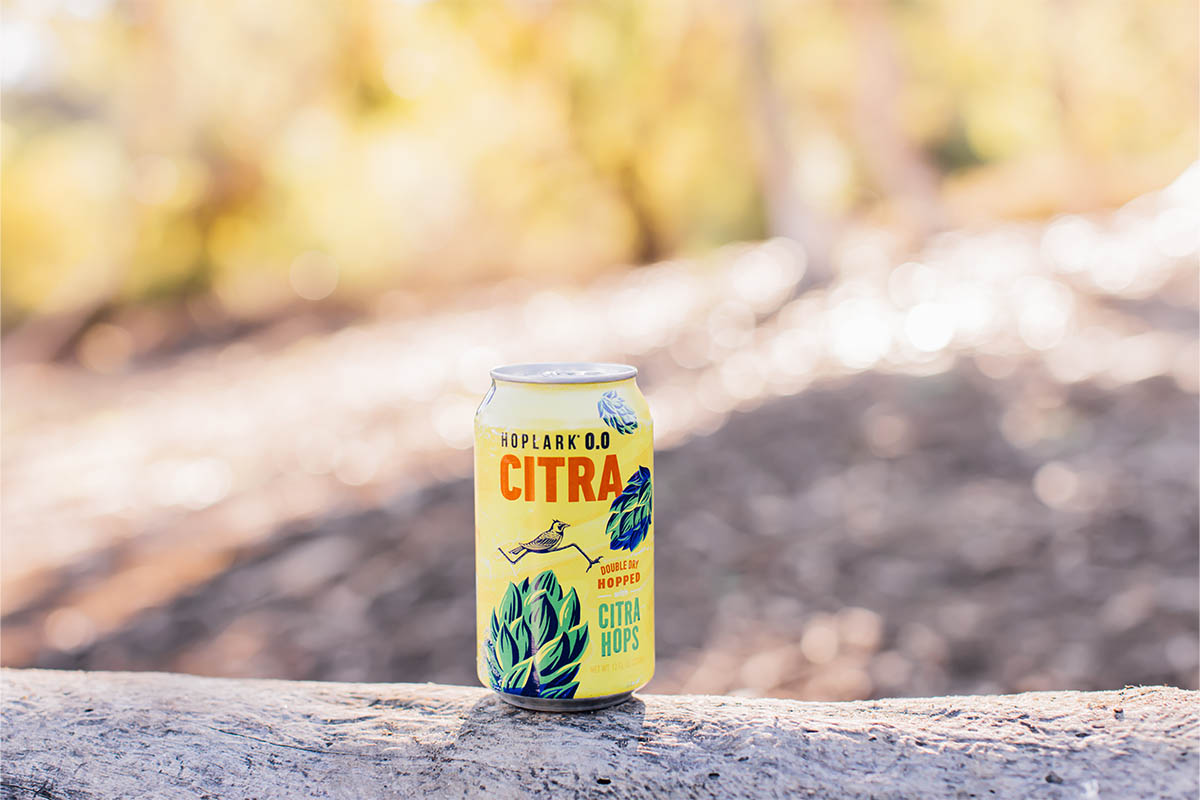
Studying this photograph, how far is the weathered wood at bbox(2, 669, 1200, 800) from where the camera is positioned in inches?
53.7

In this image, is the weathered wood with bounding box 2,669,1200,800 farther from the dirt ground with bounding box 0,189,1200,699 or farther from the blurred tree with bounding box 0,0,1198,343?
the blurred tree with bounding box 0,0,1198,343

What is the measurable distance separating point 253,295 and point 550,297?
2.55 meters

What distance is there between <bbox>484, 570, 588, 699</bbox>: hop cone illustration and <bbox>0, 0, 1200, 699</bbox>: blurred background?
1565 millimetres

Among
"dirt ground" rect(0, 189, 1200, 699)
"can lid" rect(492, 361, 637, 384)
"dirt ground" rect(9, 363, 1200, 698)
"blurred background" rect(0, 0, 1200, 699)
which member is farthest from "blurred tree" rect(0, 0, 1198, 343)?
"can lid" rect(492, 361, 637, 384)

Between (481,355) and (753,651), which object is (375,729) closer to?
(753,651)

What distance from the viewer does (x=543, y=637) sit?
5.10ft

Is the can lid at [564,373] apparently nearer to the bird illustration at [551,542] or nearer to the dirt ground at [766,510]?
the bird illustration at [551,542]

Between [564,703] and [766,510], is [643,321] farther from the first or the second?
[564,703]

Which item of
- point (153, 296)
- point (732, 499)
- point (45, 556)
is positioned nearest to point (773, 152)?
point (732, 499)

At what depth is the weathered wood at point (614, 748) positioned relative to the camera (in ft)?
4.48

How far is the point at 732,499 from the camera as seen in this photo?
159 inches

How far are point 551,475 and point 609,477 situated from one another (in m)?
0.08

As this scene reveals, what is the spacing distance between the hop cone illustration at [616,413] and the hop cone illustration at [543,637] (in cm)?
23

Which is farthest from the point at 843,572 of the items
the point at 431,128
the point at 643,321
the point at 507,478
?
the point at 431,128
